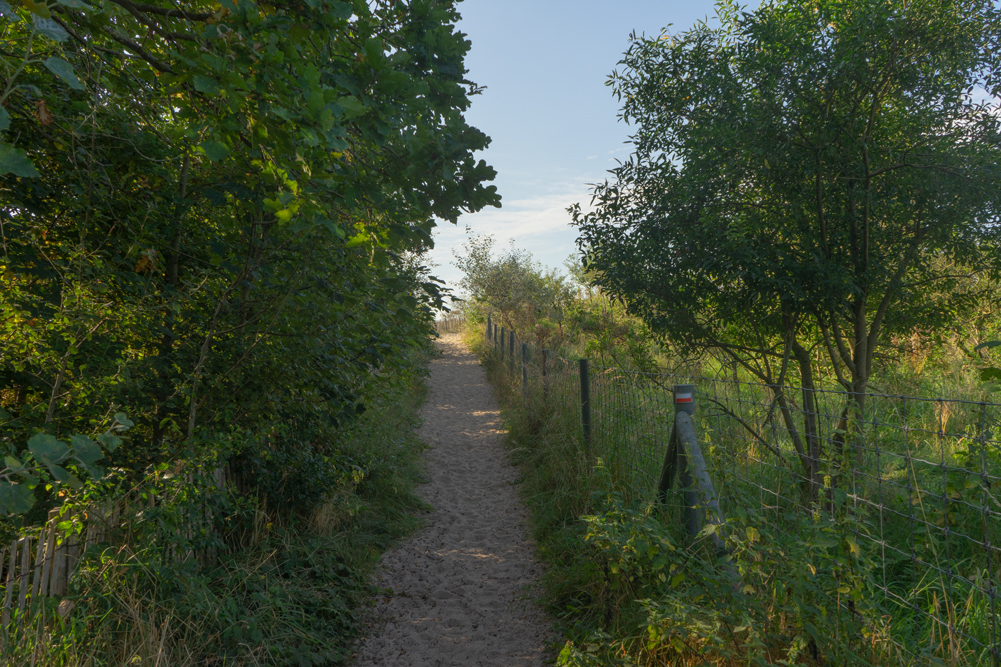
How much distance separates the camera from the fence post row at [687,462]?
3.17 m

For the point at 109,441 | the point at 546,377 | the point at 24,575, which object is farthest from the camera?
the point at 546,377

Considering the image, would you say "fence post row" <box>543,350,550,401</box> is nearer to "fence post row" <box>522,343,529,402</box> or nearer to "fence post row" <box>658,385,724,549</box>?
"fence post row" <box>522,343,529,402</box>

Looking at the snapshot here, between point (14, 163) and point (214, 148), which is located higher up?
point (214, 148)

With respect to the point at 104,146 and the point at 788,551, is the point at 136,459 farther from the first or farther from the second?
the point at 788,551

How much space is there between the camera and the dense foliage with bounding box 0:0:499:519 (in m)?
2.39

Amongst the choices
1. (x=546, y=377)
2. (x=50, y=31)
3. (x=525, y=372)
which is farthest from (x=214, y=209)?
(x=525, y=372)

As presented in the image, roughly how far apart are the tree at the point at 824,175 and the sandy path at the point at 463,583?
8.53 ft

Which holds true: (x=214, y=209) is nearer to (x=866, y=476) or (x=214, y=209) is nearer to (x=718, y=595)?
(x=718, y=595)

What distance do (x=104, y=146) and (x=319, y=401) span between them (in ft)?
7.18

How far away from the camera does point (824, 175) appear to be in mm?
4629

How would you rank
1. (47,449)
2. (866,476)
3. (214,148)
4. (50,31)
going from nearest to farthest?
(47,449), (50,31), (214,148), (866,476)

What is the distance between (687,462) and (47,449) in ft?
10.3

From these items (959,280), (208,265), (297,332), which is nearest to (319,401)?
(297,332)

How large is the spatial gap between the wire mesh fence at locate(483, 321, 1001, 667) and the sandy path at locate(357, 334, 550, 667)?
1173 millimetres
